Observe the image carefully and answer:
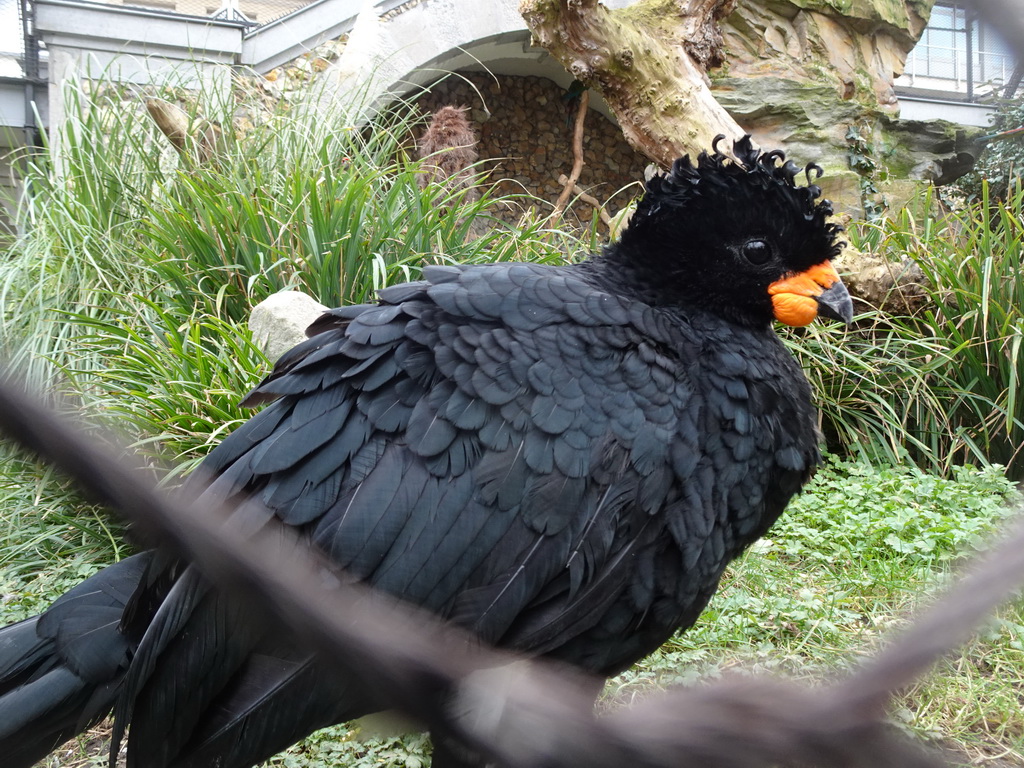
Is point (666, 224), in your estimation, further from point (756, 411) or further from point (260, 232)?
point (260, 232)

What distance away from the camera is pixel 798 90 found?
7996 millimetres

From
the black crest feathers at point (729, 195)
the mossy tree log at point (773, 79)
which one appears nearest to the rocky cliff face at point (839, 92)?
the mossy tree log at point (773, 79)

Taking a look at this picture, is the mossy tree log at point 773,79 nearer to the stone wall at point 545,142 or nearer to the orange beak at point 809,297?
the orange beak at point 809,297

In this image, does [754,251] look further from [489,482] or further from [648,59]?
[648,59]

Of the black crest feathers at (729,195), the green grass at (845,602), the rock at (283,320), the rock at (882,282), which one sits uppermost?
the black crest feathers at (729,195)

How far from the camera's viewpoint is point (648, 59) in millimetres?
4852

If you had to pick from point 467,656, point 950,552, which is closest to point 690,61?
point 950,552

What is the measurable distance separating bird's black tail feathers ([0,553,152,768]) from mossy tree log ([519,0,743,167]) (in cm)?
389

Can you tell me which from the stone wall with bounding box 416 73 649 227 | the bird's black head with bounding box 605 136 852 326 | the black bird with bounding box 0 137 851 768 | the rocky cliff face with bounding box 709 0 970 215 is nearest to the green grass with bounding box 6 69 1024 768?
the black bird with bounding box 0 137 851 768

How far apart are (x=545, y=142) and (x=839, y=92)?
5.29 m

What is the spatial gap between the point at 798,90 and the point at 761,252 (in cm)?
673

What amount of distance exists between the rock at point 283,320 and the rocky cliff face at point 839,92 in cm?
501

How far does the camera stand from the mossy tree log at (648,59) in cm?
467

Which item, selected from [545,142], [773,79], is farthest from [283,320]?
[545,142]
